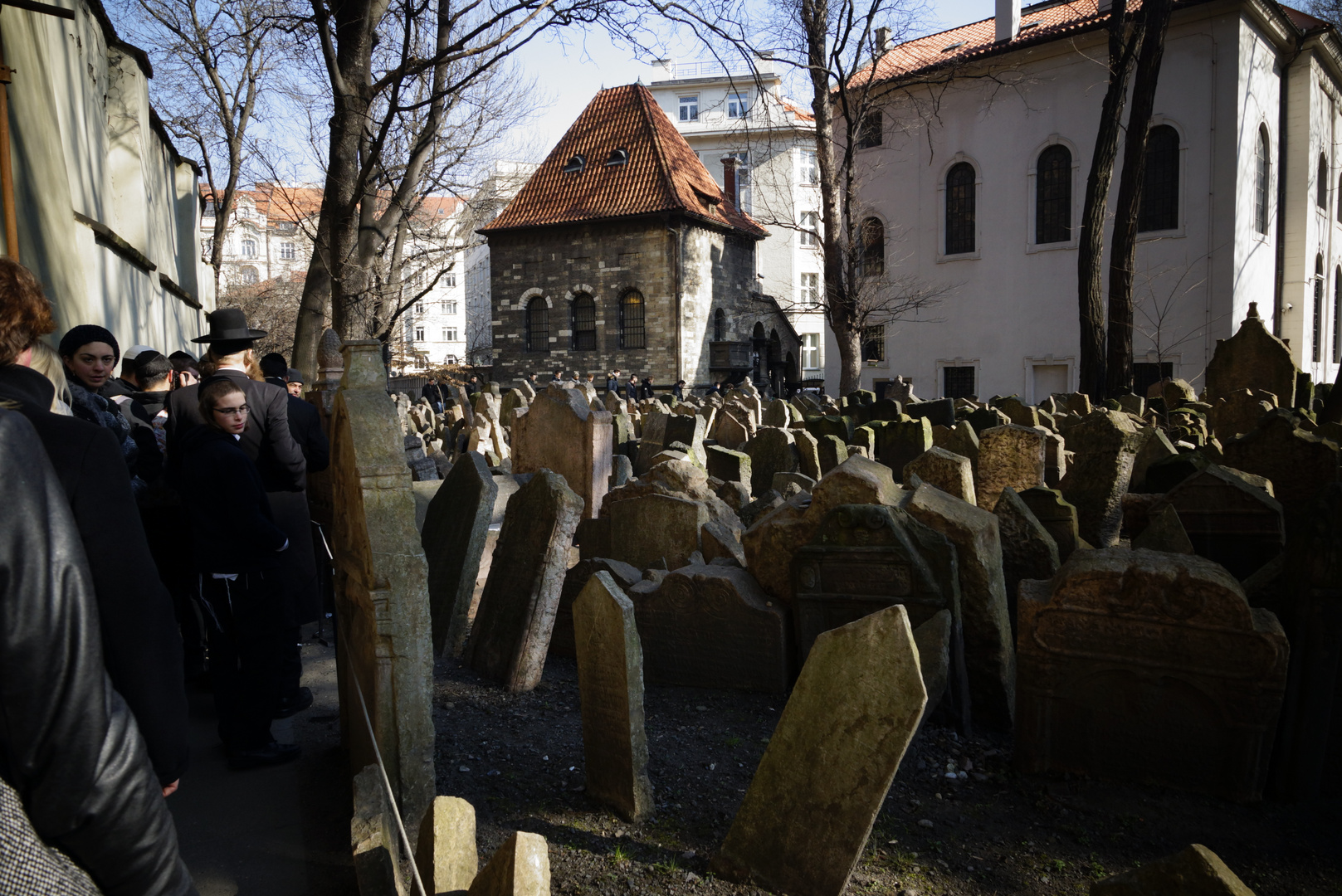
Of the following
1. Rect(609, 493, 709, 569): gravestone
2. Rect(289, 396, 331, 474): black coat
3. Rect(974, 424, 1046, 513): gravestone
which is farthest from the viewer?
Rect(974, 424, 1046, 513): gravestone

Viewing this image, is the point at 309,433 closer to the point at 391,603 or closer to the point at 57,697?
the point at 391,603

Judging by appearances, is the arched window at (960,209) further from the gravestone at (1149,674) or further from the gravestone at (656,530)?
the gravestone at (1149,674)

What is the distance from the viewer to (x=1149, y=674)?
318 centimetres

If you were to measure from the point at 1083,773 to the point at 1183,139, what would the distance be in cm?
2276

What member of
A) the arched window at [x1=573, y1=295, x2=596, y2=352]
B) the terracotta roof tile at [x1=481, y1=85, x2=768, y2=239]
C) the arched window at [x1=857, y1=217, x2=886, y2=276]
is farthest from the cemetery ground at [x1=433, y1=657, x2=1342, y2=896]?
the arched window at [x1=573, y1=295, x2=596, y2=352]

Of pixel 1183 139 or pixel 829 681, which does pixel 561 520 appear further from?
pixel 1183 139

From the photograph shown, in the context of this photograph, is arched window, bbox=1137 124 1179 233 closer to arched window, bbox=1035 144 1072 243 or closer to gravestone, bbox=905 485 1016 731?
arched window, bbox=1035 144 1072 243

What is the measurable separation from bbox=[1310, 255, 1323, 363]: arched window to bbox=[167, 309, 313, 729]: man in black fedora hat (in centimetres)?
2939

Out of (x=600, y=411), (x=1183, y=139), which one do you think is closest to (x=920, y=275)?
(x=1183, y=139)

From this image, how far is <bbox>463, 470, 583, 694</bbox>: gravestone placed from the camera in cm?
418

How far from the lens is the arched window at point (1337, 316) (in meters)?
27.5

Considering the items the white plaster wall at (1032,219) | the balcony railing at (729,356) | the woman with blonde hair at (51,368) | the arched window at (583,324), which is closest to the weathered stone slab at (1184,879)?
the woman with blonde hair at (51,368)

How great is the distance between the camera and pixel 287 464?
4.00 m

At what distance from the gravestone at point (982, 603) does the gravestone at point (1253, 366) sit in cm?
980
